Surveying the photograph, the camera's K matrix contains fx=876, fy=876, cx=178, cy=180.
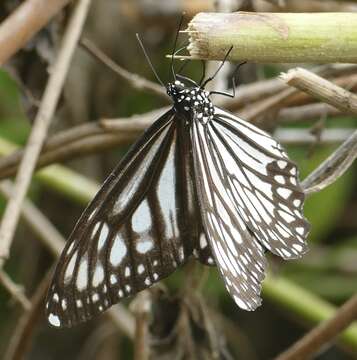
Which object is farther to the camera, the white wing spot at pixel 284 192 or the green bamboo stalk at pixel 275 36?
the white wing spot at pixel 284 192

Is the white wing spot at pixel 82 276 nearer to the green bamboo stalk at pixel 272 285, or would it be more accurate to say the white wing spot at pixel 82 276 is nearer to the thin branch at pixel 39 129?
the thin branch at pixel 39 129

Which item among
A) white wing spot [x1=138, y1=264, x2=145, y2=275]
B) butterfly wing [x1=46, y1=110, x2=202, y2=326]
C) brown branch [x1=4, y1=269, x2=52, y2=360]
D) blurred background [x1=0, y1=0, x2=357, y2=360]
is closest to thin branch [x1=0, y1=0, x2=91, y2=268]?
butterfly wing [x1=46, y1=110, x2=202, y2=326]

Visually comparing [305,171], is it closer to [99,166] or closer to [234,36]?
[99,166]

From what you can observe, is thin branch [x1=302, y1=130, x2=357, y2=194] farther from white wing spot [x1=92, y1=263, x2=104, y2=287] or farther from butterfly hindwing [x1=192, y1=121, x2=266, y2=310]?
white wing spot [x1=92, y1=263, x2=104, y2=287]

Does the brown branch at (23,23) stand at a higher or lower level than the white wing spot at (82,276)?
higher

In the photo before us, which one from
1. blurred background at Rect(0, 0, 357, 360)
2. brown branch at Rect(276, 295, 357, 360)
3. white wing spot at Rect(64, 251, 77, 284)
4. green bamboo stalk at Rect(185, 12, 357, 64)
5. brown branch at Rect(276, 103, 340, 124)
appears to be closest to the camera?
green bamboo stalk at Rect(185, 12, 357, 64)

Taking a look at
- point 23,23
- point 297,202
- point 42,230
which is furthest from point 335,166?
point 42,230

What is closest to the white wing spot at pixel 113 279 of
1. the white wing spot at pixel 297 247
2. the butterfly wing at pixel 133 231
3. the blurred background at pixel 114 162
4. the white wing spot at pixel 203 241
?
the butterfly wing at pixel 133 231
